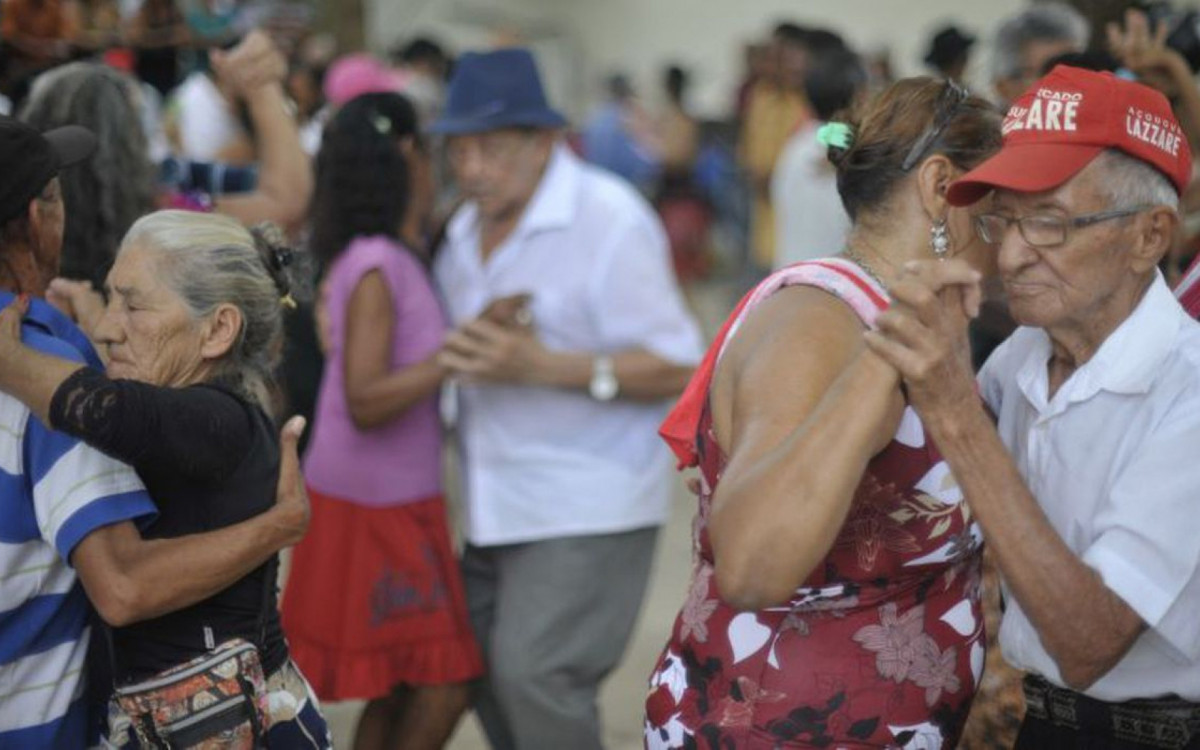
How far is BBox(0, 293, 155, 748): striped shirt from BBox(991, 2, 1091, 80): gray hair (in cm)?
335

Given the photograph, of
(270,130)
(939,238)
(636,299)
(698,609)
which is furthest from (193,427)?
(270,130)

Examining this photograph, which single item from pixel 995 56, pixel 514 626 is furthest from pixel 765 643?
pixel 995 56

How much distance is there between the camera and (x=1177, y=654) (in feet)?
7.64

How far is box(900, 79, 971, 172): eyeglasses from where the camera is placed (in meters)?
2.52

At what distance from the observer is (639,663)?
6012 millimetres

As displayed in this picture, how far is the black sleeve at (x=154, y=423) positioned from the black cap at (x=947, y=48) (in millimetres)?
4292

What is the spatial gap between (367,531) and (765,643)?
1.98 metres

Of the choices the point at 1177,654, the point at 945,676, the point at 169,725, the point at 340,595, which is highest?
the point at 1177,654

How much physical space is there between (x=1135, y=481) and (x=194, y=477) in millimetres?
1432

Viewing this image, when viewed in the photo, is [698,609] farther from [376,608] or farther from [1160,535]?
[376,608]

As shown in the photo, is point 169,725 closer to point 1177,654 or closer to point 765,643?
point 765,643

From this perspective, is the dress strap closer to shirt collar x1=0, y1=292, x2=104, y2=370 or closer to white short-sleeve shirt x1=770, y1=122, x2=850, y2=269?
shirt collar x1=0, y1=292, x2=104, y2=370

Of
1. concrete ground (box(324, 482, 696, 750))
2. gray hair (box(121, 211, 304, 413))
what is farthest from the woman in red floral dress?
concrete ground (box(324, 482, 696, 750))

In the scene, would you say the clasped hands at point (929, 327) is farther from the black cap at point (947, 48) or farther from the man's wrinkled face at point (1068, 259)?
the black cap at point (947, 48)
